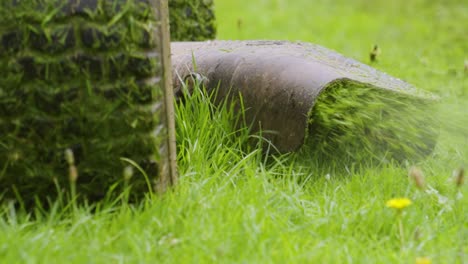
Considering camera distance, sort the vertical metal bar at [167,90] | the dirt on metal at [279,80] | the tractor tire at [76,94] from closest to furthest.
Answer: the tractor tire at [76,94] < the vertical metal bar at [167,90] < the dirt on metal at [279,80]

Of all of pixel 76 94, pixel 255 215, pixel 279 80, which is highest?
pixel 76 94

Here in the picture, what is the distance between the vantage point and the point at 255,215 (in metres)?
2.14

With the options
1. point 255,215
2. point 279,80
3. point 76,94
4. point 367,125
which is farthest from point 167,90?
point 367,125

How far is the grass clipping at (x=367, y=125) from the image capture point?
281 cm

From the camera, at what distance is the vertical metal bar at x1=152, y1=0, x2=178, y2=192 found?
2.23 meters

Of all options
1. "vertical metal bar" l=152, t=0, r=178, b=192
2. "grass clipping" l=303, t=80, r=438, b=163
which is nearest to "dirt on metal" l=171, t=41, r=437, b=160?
"grass clipping" l=303, t=80, r=438, b=163

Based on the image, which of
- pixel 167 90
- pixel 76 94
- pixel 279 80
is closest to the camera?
pixel 76 94

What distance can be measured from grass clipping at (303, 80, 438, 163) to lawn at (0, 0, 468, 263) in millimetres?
69

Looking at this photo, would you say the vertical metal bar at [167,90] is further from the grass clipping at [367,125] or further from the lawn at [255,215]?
the grass clipping at [367,125]

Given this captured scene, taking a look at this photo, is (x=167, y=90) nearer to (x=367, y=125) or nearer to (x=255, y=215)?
(x=255, y=215)

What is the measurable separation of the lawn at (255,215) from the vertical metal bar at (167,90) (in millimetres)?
69

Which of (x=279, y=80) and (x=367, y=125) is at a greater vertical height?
(x=279, y=80)

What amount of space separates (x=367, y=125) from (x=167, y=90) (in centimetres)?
100

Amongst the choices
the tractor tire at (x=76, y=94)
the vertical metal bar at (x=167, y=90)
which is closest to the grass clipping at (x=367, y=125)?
the vertical metal bar at (x=167, y=90)
